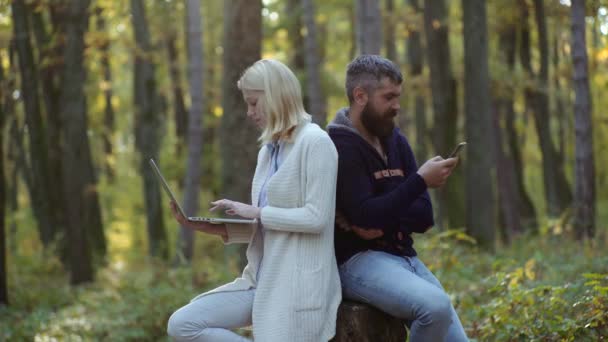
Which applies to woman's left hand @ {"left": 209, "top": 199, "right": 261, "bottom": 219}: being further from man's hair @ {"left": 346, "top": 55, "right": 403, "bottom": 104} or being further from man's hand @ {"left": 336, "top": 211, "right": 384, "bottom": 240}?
man's hair @ {"left": 346, "top": 55, "right": 403, "bottom": 104}

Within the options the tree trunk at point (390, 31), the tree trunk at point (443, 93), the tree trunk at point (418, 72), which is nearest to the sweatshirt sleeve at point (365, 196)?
the tree trunk at point (443, 93)

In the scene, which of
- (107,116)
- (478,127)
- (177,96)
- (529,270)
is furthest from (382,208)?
(177,96)

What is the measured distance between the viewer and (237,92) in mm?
12219

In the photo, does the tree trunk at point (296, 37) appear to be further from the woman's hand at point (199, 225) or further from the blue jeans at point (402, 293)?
the blue jeans at point (402, 293)

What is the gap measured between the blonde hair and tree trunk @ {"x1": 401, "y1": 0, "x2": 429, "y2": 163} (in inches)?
622

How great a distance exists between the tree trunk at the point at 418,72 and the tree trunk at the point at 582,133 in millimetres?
9254

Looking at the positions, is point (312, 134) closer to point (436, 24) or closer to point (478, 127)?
point (478, 127)

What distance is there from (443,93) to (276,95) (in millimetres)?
12762

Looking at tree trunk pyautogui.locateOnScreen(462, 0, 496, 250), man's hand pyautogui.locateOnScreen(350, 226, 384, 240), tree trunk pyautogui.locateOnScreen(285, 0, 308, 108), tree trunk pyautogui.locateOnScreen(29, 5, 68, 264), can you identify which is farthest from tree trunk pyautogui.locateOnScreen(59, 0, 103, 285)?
man's hand pyautogui.locateOnScreen(350, 226, 384, 240)

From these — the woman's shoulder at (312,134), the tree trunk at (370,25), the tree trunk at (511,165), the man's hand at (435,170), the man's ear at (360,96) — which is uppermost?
the tree trunk at (370,25)

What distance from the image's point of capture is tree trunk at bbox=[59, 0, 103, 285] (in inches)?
565

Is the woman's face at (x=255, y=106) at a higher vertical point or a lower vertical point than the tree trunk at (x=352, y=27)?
lower

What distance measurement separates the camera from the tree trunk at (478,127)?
13.7 metres

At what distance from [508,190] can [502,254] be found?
305 inches
